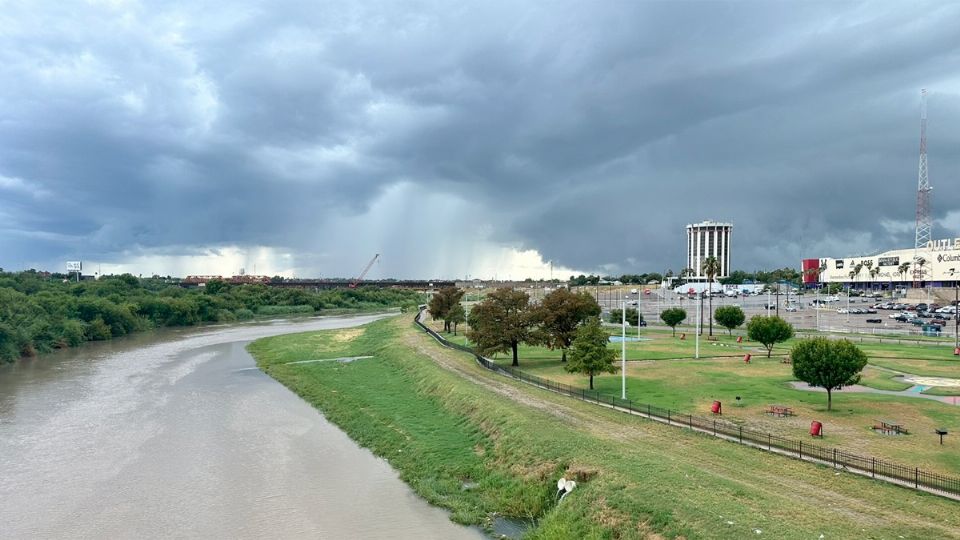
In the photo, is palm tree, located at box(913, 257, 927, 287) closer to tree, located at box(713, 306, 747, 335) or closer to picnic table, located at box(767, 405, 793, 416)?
tree, located at box(713, 306, 747, 335)

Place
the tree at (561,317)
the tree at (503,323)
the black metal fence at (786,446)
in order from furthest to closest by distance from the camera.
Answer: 1. the tree at (503,323)
2. the tree at (561,317)
3. the black metal fence at (786,446)

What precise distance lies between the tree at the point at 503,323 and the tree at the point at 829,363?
83.6ft

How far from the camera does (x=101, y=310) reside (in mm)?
101125

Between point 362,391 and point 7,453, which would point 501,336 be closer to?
point 362,391

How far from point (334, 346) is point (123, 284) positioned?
100114 millimetres

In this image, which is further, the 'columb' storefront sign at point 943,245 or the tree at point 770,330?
the 'columb' storefront sign at point 943,245

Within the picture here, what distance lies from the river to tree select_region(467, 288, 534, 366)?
Answer: 57.1 feet

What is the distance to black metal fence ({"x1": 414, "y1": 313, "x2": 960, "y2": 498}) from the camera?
21.4 metres

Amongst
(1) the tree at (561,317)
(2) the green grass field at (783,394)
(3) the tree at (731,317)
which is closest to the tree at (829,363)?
(2) the green grass field at (783,394)

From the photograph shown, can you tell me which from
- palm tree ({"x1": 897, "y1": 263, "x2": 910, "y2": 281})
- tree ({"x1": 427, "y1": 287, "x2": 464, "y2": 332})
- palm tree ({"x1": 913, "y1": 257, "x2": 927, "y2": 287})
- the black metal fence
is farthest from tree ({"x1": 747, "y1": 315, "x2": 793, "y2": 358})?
palm tree ({"x1": 913, "y1": 257, "x2": 927, "y2": 287})

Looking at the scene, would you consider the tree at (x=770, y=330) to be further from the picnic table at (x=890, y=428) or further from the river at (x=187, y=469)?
the river at (x=187, y=469)

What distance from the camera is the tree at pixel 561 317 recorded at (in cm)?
5450

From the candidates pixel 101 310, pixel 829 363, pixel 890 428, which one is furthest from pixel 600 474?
pixel 101 310

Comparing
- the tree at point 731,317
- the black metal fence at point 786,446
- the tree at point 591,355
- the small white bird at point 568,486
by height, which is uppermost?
the tree at point 731,317
